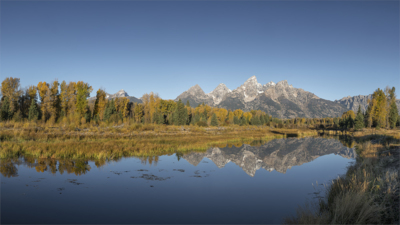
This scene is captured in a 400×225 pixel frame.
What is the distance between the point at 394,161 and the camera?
14.9 m

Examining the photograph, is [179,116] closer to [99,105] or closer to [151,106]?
[151,106]

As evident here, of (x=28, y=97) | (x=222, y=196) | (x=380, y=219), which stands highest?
(x=28, y=97)

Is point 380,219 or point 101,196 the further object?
point 101,196

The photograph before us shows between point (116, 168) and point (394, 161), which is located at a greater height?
point (394, 161)

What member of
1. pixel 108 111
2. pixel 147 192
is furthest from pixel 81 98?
pixel 147 192

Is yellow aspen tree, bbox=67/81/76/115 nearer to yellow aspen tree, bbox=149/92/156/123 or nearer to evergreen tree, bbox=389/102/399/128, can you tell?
yellow aspen tree, bbox=149/92/156/123

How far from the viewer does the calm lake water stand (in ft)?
28.4

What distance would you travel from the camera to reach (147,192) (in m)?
11.4

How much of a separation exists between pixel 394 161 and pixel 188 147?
19463 millimetres

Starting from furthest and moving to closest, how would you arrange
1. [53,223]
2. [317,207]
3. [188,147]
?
[188,147] < [317,207] < [53,223]

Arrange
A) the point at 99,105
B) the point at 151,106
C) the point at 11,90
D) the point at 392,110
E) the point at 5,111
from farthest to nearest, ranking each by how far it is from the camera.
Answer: the point at 151,106 < the point at 99,105 < the point at 392,110 < the point at 11,90 < the point at 5,111

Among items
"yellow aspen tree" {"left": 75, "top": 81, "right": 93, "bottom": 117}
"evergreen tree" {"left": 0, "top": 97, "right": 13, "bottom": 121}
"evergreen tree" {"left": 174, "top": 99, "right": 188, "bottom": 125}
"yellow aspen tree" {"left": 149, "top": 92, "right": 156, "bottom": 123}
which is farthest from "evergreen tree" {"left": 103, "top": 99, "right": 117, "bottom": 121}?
"evergreen tree" {"left": 0, "top": 97, "right": 13, "bottom": 121}

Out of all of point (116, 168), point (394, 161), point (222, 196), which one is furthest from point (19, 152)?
point (394, 161)

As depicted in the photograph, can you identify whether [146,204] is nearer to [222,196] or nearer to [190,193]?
[190,193]
